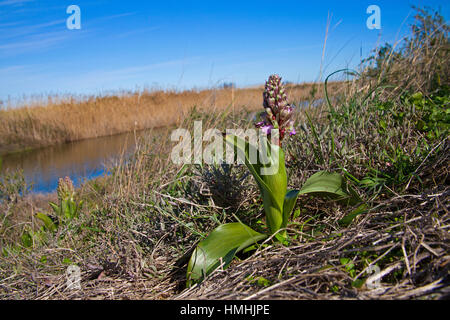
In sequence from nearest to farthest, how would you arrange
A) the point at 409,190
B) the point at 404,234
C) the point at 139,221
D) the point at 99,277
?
the point at 404,234, the point at 99,277, the point at 409,190, the point at 139,221

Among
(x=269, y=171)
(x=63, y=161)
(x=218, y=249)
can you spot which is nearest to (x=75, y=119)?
(x=63, y=161)

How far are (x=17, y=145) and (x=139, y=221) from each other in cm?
973

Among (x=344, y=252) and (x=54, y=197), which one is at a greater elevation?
(x=344, y=252)

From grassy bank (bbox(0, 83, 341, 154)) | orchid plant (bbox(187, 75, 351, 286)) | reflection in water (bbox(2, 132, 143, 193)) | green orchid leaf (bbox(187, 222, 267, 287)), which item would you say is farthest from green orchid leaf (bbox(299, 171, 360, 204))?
grassy bank (bbox(0, 83, 341, 154))

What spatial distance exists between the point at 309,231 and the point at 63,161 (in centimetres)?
780

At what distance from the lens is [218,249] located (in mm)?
1455

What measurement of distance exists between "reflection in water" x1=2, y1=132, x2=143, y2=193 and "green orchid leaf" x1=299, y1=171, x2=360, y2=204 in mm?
4292

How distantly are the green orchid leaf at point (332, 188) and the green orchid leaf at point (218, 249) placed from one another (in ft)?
1.20

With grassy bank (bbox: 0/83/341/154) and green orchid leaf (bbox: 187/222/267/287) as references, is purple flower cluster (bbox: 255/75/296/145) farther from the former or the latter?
Result: grassy bank (bbox: 0/83/341/154)

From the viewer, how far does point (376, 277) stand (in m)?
1.06

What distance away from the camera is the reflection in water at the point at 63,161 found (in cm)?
604

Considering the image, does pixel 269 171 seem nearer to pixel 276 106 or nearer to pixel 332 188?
pixel 276 106
